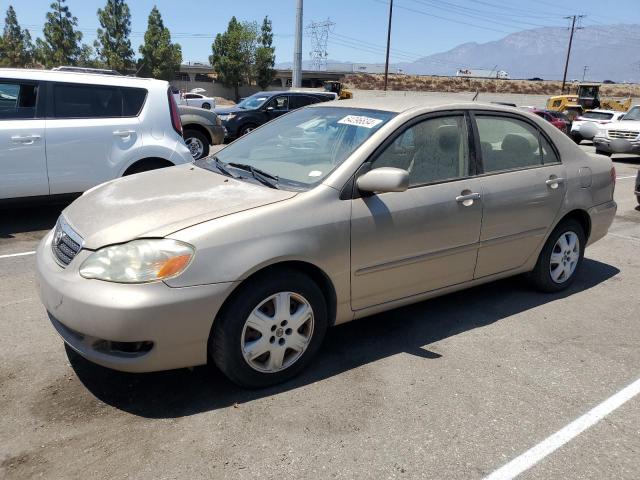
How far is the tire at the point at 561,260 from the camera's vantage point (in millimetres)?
4672

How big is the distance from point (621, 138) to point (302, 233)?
16.3 meters

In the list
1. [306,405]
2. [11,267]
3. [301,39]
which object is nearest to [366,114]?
[306,405]

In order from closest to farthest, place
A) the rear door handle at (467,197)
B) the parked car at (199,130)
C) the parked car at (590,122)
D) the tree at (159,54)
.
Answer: the rear door handle at (467,197) < the parked car at (199,130) < the parked car at (590,122) < the tree at (159,54)

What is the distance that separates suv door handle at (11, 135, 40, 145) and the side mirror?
437 cm

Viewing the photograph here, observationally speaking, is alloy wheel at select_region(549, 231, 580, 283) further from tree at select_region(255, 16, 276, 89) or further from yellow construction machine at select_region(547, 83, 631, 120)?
tree at select_region(255, 16, 276, 89)

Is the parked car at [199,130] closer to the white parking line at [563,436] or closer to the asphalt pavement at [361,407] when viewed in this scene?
the asphalt pavement at [361,407]

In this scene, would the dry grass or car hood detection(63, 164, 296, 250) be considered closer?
car hood detection(63, 164, 296, 250)

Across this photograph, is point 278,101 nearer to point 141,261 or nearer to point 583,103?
point 141,261

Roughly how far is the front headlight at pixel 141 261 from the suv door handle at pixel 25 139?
3.90 meters

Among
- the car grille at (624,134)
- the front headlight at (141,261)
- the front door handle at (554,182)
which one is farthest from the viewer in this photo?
the car grille at (624,134)

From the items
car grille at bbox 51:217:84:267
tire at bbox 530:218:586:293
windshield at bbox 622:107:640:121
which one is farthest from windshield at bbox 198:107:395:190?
windshield at bbox 622:107:640:121

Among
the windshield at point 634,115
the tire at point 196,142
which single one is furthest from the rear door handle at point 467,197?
the windshield at point 634,115

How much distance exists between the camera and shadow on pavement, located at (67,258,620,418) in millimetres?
3047

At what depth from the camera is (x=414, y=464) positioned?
2598 mm
